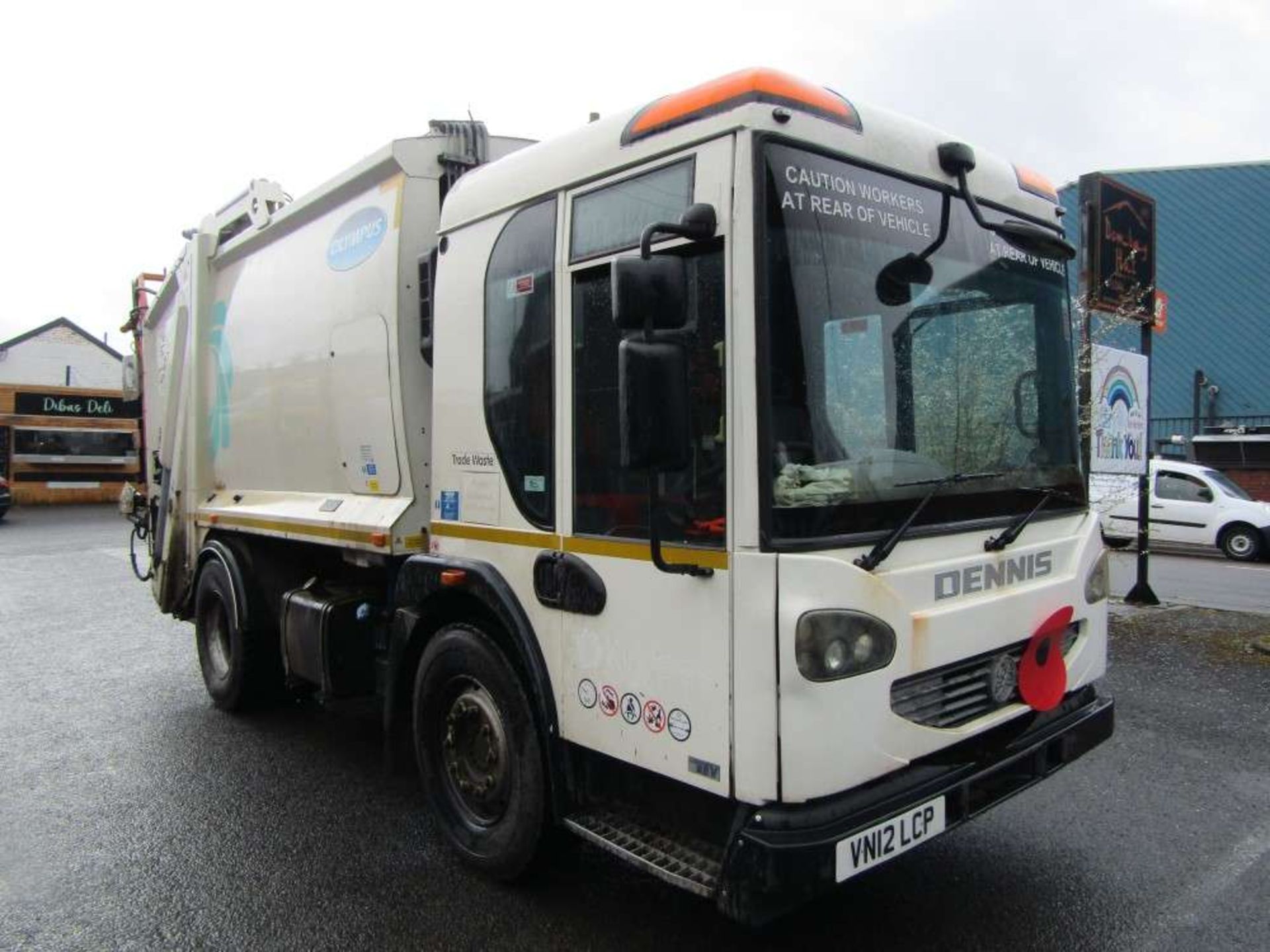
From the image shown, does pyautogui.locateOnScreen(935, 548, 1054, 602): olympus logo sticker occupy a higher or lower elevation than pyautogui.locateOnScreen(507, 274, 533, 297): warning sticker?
lower

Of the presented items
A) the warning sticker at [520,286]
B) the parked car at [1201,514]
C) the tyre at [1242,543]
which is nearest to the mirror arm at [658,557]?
the warning sticker at [520,286]

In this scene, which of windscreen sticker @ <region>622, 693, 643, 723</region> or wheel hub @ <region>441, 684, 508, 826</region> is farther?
wheel hub @ <region>441, 684, 508, 826</region>

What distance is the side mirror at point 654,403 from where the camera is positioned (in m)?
2.47

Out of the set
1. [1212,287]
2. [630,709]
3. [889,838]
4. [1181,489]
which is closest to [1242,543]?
[1181,489]

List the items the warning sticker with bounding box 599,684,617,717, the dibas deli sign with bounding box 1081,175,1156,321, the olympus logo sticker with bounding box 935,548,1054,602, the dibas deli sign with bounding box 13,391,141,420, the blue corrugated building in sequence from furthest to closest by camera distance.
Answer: the dibas deli sign with bounding box 13,391,141,420 → the blue corrugated building → the dibas deli sign with bounding box 1081,175,1156,321 → the warning sticker with bounding box 599,684,617,717 → the olympus logo sticker with bounding box 935,548,1054,602

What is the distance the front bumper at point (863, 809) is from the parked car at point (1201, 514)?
12.4m

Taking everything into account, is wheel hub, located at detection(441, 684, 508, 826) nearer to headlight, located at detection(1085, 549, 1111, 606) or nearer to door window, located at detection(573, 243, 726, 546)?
door window, located at detection(573, 243, 726, 546)

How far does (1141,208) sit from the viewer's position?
28.0ft

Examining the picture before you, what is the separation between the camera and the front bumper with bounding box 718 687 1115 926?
245cm

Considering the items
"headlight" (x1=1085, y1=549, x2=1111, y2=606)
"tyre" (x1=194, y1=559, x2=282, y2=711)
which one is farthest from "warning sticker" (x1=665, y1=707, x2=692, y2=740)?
"tyre" (x1=194, y1=559, x2=282, y2=711)

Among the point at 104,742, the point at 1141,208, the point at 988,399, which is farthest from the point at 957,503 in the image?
the point at 1141,208

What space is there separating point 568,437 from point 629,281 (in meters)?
0.79

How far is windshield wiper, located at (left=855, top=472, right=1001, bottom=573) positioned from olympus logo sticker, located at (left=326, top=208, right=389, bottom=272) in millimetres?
2769

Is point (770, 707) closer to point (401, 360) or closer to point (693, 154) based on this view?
point (693, 154)
